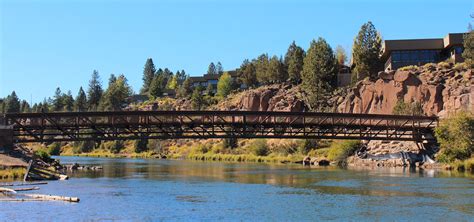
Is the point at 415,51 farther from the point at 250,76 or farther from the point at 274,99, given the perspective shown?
the point at 250,76

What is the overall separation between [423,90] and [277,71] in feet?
233

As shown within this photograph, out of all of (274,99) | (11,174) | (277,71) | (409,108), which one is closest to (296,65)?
(277,71)

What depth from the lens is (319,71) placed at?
149375 millimetres

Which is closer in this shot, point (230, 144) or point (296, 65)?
point (230, 144)

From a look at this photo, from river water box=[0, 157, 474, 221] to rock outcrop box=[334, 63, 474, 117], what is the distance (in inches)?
1606

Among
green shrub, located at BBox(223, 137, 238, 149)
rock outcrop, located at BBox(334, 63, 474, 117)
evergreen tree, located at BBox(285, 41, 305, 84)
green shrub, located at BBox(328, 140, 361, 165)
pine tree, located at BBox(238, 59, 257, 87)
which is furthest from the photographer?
pine tree, located at BBox(238, 59, 257, 87)

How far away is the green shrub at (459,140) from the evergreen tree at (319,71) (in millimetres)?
62941

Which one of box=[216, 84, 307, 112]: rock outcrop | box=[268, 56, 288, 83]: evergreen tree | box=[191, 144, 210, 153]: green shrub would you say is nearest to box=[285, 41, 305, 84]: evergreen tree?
box=[216, 84, 307, 112]: rock outcrop

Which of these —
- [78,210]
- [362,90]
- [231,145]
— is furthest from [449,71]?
[78,210]

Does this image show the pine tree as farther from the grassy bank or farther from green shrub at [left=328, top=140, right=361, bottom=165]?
the grassy bank

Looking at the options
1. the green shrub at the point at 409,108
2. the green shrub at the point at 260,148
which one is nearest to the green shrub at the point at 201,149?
the green shrub at the point at 260,148

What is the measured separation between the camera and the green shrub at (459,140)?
81250 millimetres

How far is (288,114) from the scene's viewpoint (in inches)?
3484

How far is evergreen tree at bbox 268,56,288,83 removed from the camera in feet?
578
